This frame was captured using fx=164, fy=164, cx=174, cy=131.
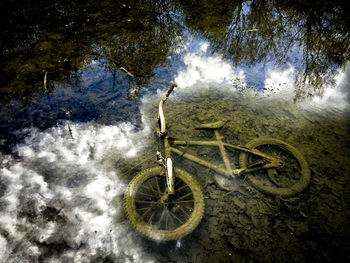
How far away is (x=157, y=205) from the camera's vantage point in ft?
9.98

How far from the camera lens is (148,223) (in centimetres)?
275

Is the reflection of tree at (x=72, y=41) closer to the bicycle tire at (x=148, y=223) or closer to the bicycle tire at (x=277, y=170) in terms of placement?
the bicycle tire at (x=148, y=223)

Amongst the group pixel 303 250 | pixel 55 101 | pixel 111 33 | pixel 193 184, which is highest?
pixel 111 33

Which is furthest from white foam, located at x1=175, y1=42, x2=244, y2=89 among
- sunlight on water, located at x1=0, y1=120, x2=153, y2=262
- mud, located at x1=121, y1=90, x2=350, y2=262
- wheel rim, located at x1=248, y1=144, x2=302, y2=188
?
wheel rim, located at x1=248, y1=144, x2=302, y2=188

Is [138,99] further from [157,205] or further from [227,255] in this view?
[227,255]

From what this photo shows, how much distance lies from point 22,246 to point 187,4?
1236 centimetres

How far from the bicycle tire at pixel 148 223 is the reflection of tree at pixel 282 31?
17.5 ft

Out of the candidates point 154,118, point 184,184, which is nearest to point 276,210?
point 184,184

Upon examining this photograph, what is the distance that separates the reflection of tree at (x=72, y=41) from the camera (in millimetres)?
4816

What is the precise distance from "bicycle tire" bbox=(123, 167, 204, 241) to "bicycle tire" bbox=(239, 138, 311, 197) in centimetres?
125

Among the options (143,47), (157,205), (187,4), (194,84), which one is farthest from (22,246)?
(187,4)

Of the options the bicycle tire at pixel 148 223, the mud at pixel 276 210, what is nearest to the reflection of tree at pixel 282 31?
the mud at pixel 276 210

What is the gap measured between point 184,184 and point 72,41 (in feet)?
21.0

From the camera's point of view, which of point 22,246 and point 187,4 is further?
point 187,4
